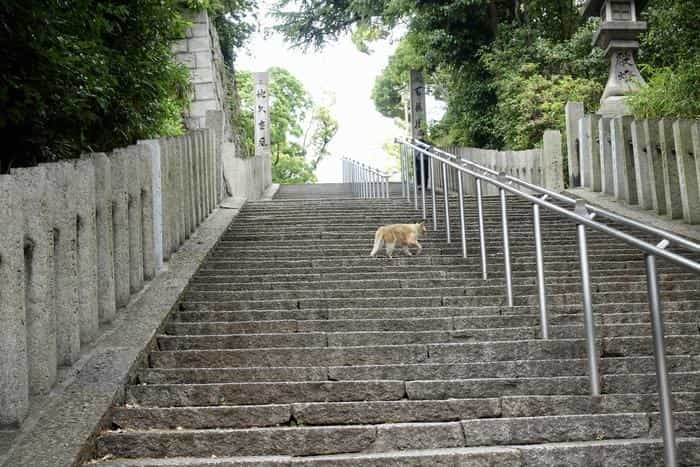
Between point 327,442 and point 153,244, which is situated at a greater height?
point 153,244

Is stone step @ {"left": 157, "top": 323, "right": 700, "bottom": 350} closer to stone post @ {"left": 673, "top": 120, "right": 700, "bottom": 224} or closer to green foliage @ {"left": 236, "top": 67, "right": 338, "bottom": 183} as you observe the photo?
stone post @ {"left": 673, "top": 120, "right": 700, "bottom": 224}

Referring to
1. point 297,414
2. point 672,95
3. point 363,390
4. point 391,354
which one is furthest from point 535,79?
point 297,414

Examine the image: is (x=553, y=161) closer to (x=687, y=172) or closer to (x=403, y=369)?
(x=687, y=172)

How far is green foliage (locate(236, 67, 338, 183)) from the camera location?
115 feet

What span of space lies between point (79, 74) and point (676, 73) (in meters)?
7.86

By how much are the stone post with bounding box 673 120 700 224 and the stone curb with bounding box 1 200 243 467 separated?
17.0 feet

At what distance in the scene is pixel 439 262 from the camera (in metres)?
7.47

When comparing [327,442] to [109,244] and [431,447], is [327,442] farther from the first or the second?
[109,244]

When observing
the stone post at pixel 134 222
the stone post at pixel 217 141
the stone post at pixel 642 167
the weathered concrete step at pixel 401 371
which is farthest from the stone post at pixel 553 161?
the weathered concrete step at pixel 401 371

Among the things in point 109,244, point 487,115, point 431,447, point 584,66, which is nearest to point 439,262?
point 109,244

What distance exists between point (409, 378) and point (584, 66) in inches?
503

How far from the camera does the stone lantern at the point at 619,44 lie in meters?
12.1

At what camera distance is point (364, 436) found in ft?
12.6

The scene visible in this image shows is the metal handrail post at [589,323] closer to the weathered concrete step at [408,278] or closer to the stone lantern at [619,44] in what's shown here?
the weathered concrete step at [408,278]
